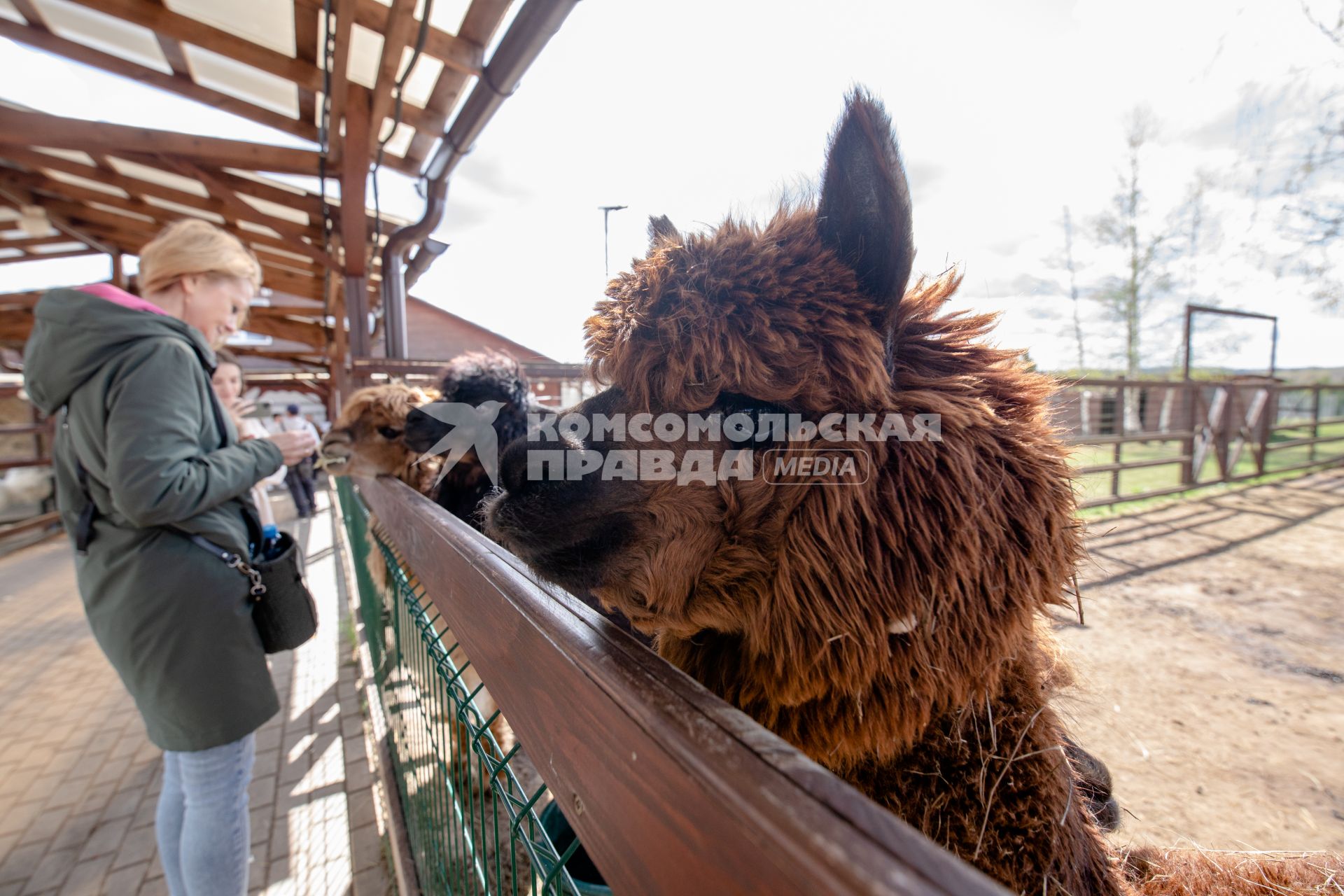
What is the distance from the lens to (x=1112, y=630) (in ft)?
15.2

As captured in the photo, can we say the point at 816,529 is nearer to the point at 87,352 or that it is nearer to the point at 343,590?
the point at 87,352

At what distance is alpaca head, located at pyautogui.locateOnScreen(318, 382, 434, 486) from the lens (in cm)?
404

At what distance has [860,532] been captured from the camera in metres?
1.08

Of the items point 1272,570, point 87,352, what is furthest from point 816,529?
point 1272,570

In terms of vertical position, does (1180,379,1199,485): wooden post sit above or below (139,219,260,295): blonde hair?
below

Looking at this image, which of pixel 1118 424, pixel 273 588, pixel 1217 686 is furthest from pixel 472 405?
pixel 1118 424

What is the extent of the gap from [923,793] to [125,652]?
2331 mm

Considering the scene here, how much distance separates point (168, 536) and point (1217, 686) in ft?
18.7

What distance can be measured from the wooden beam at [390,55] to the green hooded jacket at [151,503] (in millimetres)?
2531

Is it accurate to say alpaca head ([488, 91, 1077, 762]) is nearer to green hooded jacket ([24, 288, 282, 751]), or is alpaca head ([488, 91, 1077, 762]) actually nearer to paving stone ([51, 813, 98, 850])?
green hooded jacket ([24, 288, 282, 751])

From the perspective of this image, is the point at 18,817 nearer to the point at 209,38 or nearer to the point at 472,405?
the point at 472,405

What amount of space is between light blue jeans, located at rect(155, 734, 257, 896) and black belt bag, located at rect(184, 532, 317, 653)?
1.14ft

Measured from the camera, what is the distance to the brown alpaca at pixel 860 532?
108 cm

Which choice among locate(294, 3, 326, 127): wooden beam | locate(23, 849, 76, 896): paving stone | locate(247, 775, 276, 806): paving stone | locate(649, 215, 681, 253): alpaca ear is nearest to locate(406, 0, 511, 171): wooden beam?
locate(294, 3, 326, 127): wooden beam
